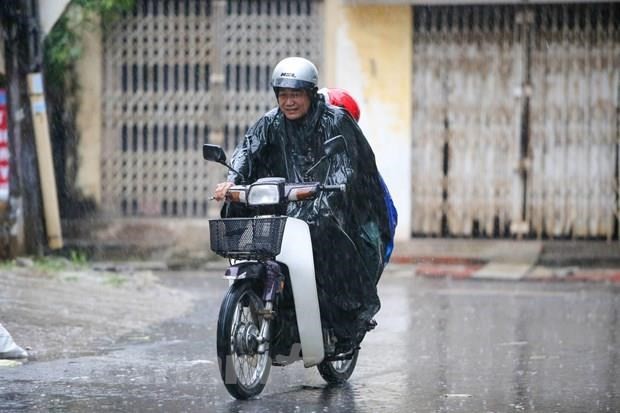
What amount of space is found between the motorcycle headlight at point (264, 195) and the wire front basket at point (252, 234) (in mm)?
114

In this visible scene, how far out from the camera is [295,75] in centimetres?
718

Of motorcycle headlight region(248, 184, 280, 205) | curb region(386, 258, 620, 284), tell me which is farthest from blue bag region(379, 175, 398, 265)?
curb region(386, 258, 620, 284)

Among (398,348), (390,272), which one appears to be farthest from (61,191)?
(398,348)

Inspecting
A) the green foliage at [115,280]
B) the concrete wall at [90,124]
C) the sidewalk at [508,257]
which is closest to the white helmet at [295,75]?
the green foliage at [115,280]

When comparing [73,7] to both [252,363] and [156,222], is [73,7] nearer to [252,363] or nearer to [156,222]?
[156,222]

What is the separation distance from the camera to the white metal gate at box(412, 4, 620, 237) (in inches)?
622

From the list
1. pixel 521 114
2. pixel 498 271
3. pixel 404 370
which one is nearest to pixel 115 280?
pixel 498 271

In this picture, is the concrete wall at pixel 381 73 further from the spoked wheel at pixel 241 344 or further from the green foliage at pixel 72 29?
the spoked wheel at pixel 241 344

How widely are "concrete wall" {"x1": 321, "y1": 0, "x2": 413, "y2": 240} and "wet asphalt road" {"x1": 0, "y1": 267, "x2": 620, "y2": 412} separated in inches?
169

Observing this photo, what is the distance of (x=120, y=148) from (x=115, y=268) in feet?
8.41

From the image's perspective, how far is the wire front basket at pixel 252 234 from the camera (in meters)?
6.73

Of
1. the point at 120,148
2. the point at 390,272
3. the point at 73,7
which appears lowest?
the point at 390,272

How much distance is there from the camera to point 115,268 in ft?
47.1

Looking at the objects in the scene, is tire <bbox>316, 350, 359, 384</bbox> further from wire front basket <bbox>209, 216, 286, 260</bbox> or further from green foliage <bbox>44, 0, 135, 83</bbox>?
green foliage <bbox>44, 0, 135, 83</bbox>
